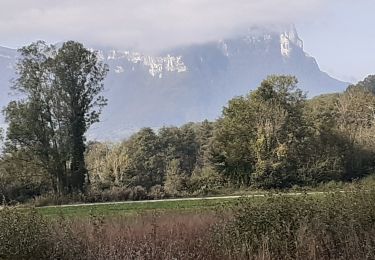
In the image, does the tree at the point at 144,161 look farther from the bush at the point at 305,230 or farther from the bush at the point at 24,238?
the bush at the point at 305,230

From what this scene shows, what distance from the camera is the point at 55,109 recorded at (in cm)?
3881

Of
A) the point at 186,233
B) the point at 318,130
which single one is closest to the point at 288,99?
the point at 318,130

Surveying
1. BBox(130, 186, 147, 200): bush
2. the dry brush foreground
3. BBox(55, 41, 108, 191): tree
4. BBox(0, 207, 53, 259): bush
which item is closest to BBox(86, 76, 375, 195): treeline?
BBox(55, 41, 108, 191): tree

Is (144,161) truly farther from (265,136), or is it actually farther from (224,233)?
(224,233)

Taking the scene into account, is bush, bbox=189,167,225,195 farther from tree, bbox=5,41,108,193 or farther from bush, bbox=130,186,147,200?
tree, bbox=5,41,108,193

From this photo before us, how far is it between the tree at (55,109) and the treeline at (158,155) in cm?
7

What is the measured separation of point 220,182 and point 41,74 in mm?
16059

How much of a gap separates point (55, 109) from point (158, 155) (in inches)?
638

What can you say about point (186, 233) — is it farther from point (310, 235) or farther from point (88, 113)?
point (88, 113)

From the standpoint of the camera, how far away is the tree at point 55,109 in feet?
124

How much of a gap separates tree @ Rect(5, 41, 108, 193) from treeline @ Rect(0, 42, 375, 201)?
2.8 inches

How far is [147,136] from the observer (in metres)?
55.7

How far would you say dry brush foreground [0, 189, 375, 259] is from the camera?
8.84 meters

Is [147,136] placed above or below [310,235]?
above
